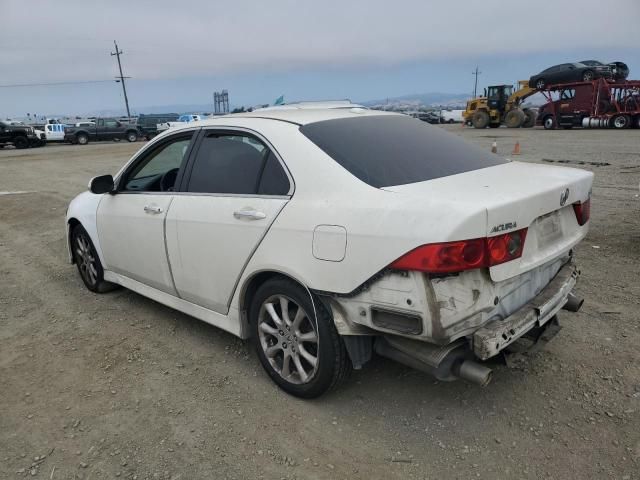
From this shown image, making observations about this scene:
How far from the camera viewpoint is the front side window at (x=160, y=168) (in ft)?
12.3

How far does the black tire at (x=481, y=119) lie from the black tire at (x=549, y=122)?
375cm

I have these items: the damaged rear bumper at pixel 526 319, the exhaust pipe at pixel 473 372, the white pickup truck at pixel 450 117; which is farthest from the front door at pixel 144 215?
the white pickup truck at pixel 450 117

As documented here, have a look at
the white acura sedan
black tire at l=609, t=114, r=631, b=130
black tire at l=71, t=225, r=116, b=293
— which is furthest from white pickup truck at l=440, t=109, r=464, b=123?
the white acura sedan

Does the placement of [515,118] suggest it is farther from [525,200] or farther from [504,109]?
[525,200]

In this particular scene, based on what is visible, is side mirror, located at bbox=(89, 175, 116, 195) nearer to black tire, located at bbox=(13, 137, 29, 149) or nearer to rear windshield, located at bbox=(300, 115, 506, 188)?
rear windshield, located at bbox=(300, 115, 506, 188)

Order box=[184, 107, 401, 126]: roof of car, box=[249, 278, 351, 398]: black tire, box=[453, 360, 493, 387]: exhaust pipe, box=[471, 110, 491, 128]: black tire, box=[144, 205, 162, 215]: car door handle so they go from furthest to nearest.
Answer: box=[471, 110, 491, 128]: black tire, box=[144, 205, 162, 215]: car door handle, box=[184, 107, 401, 126]: roof of car, box=[249, 278, 351, 398]: black tire, box=[453, 360, 493, 387]: exhaust pipe

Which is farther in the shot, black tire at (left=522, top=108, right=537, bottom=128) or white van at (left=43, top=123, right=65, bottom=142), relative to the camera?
white van at (left=43, top=123, right=65, bottom=142)

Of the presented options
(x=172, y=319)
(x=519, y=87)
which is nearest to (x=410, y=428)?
(x=172, y=319)

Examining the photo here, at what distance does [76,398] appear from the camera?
3137mm

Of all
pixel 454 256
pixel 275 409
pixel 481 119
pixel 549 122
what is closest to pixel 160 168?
pixel 275 409

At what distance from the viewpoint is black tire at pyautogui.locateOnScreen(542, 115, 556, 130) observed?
97.3 ft

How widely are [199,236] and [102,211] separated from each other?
1480 millimetres

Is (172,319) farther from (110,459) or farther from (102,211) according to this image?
(110,459)

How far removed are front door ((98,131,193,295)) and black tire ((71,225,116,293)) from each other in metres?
0.31
